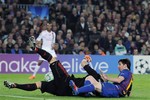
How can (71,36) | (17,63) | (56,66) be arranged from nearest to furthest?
(56,66) < (17,63) < (71,36)

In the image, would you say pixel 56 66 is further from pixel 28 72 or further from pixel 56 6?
pixel 56 6

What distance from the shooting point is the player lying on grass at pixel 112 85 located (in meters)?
14.4

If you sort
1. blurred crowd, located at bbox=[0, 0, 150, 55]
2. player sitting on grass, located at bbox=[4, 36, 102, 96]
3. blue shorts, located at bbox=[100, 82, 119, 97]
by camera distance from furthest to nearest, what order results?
blurred crowd, located at bbox=[0, 0, 150, 55] → player sitting on grass, located at bbox=[4, 36, 102, 96] → blue shorts, located at bbox=[100, 82, 119, 97]

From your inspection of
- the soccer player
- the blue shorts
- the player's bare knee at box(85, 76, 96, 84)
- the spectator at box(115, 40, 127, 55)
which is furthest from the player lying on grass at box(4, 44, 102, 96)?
the spectator at box(115, 40, 127, 55)

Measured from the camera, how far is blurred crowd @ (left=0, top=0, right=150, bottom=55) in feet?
89.4

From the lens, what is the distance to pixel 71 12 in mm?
29938

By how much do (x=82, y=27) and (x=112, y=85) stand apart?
14.4m

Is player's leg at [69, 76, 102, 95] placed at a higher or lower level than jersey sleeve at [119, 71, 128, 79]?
lower

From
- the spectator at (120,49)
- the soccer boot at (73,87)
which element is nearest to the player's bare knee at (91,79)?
the soccer boot at (73,87)

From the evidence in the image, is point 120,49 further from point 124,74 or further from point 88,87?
Answer: point 88,87

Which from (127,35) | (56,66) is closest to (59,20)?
(127,35)

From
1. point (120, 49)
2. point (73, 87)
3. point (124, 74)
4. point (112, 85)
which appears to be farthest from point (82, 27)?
point (73, 87)

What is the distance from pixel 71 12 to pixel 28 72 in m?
5.46

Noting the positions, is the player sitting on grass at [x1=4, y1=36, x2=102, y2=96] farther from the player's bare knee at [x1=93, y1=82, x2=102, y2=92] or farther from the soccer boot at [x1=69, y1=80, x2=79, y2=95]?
the player's bare knee at [x1=93, y1=82, x2=102, y2=92]
